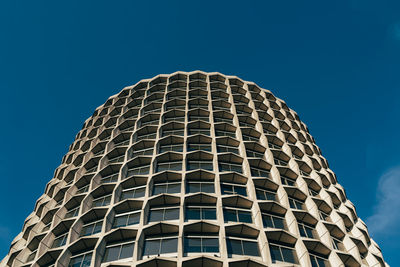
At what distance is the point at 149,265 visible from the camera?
21.4m

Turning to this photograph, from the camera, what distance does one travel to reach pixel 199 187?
98.3 feet

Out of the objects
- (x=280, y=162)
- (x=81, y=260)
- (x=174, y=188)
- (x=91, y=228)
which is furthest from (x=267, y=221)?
(x=81, y=260)

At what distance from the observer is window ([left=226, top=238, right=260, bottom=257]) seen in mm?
23906

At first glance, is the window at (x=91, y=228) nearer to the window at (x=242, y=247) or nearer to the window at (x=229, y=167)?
the window at (x=242, y=247)

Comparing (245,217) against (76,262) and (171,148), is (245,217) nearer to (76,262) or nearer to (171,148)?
(171,148)

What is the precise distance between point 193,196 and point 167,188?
3.84 metres

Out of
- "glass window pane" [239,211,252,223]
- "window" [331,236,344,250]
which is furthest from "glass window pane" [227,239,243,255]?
"window" [331,236,344,250]

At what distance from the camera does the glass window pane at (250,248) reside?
24.0m

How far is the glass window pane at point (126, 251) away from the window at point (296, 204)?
54.3ft

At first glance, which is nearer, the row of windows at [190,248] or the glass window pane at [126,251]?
the row of windows at [190,248]

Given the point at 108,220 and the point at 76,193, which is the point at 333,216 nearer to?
the point at 108,220

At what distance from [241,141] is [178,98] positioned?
1292 cm

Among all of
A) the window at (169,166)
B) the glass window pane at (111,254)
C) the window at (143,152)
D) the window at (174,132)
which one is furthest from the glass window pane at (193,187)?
the window at (174,132)

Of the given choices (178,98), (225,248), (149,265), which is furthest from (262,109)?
(149,265)
